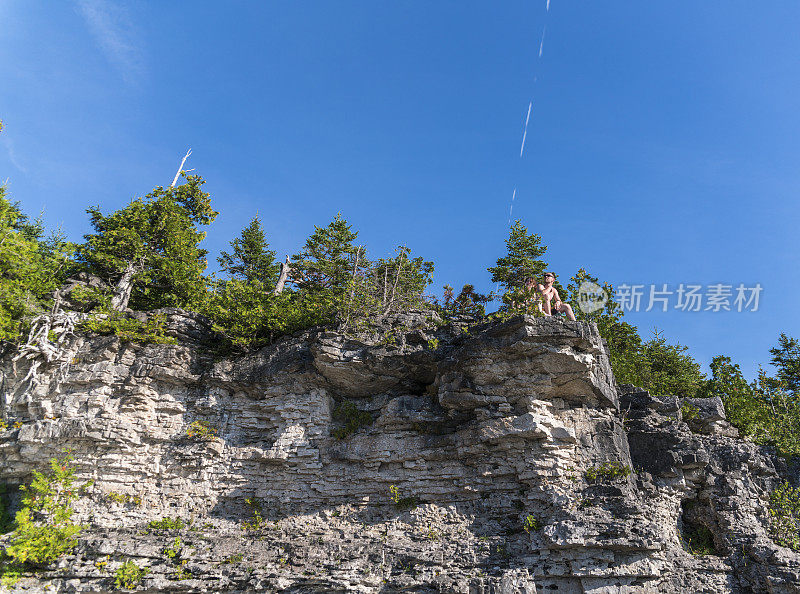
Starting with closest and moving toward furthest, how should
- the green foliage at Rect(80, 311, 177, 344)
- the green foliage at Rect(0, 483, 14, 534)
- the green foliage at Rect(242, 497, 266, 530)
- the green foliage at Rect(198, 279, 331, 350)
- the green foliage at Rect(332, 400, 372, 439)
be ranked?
the green foliage at Rect(242, 497, 266, 530), the green foliage at Rect(0, 483, 14, 534), the green foliage at Rect(332, 400, 372, 439), the green foliage at Rect(80, 311, 177, 344), the green foliage at Rect(198, 279, 331, 350)

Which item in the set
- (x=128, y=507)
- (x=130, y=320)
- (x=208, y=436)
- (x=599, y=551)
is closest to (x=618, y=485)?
(x=599, y=551)

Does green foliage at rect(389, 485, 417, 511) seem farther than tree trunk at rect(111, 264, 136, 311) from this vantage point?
No

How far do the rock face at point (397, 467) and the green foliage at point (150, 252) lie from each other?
3807 millimetres

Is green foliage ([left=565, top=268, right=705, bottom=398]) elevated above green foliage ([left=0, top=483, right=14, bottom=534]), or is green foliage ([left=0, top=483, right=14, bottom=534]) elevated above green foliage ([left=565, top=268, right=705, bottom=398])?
green foliage ([left=565, top=268, right=705, bottom=398])

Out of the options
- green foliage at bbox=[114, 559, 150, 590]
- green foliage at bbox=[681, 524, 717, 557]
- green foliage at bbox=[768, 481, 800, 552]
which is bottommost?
green foliage at bbox=[114, 559, 150, 590]

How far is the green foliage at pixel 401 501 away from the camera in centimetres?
1500

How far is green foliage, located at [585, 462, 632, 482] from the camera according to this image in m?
13.9

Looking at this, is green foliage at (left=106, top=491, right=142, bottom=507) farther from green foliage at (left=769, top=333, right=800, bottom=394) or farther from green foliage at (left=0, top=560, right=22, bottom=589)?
green foliage at (left=769, top=333, right=800, bottom=394)

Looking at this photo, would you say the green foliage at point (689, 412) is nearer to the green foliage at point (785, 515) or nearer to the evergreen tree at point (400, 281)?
the green foliage at point (785, 515)

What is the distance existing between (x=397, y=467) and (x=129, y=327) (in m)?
11.0

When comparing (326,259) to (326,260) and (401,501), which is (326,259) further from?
(401,501)
